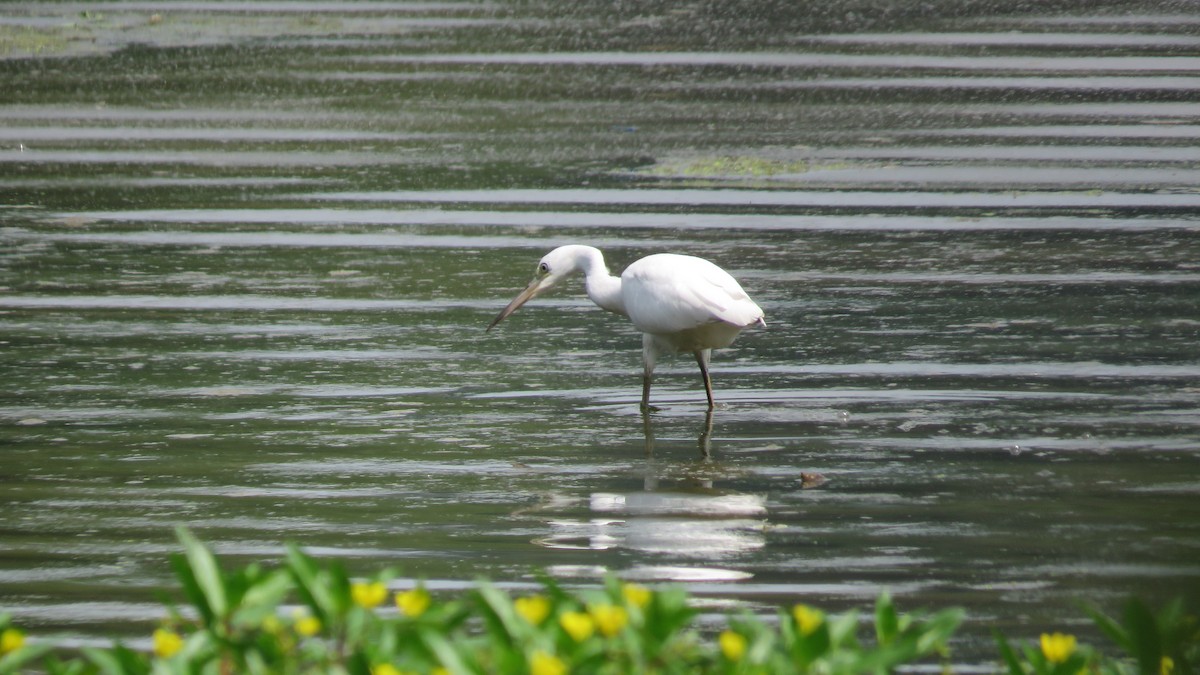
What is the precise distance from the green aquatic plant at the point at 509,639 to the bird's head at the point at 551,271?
5.51m

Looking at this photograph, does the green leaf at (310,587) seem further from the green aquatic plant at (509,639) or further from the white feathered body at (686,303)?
the white feathered body at (686,303)

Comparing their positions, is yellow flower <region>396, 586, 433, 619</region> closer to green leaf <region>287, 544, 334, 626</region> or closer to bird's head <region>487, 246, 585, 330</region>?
green leaf <region>287, 544, 334, 626</region>

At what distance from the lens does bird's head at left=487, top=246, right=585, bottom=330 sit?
8.79 m

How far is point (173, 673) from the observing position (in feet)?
9.94

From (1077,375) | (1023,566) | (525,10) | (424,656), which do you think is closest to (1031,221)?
(1077,375)

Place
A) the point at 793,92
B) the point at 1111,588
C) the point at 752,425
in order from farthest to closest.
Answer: the point at 793,92
the point at 752,425
the point at 1111,588

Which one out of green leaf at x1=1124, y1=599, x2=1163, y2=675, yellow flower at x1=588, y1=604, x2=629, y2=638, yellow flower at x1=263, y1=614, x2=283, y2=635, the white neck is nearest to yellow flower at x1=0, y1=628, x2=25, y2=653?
yellow flower at x1=263, y1=614, x2=283, y2=635

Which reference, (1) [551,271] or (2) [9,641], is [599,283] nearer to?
(1) [551,271]

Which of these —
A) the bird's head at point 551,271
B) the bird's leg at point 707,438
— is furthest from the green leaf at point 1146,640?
the bird's head at point 551,271

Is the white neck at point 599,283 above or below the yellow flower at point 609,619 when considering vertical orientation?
above

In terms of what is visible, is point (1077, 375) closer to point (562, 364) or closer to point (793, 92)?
point (562, 364)

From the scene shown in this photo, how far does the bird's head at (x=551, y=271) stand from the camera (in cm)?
879

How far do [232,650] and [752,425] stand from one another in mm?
4620

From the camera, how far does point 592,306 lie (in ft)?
32.8
